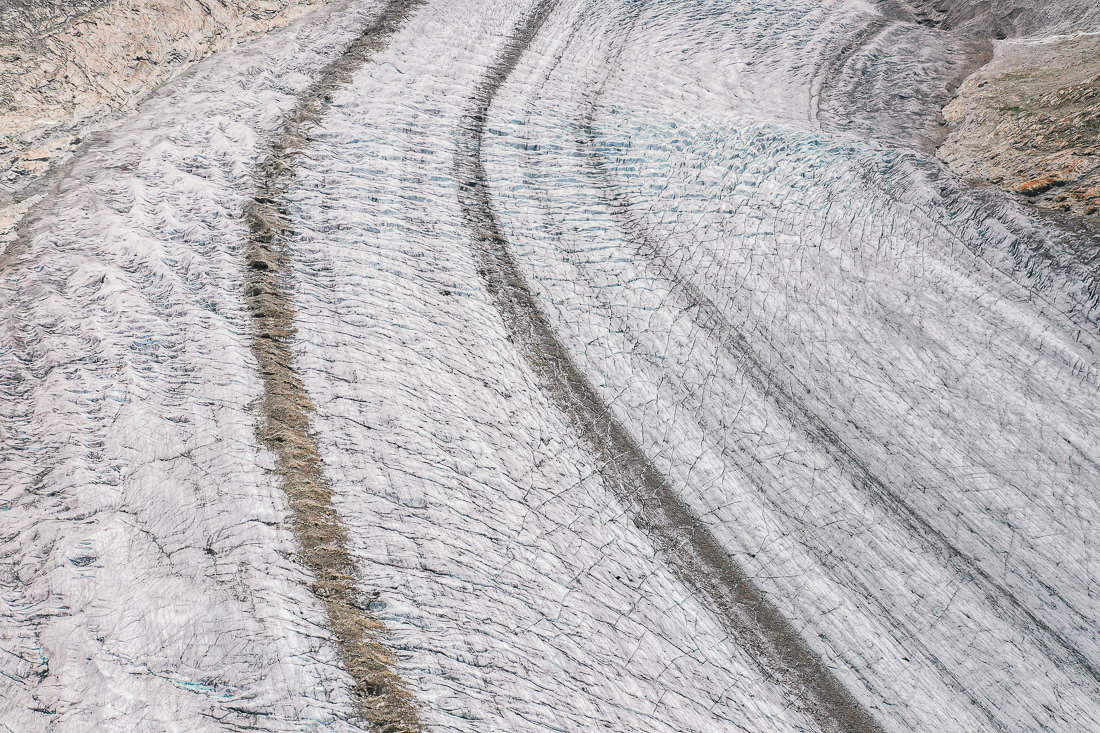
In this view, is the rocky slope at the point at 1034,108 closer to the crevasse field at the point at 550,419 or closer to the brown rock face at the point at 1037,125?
the brown rock face at the point at 1037,125

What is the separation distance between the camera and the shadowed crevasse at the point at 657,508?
4.42 m

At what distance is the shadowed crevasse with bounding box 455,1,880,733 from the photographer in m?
4.42

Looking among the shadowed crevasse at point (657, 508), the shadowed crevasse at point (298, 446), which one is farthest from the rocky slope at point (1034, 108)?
the shadowed crevasse at point (298, 446)

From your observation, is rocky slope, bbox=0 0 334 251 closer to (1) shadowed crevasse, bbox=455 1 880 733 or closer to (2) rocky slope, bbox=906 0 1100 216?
(1) shadowed crevasse, bbox=455 1 880 733

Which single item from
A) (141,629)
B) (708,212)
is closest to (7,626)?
(141,629)

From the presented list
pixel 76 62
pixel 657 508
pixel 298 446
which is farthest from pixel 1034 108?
pixel 76 62

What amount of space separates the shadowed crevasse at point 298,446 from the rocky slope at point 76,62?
1795 mm

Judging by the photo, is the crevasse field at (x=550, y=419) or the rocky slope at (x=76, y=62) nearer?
the crevasse field at (x=550, y=419)

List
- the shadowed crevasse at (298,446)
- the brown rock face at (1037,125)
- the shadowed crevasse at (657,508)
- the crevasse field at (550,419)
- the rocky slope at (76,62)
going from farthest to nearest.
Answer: the brown rock face at (1037,125), the rocky slope at (76,62), the shadowed crevasse at (657,508), the crevasse field at (550,419), the shadowed crevasse at (298,446)

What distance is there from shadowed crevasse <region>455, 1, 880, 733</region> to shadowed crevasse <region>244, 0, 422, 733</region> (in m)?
1.87

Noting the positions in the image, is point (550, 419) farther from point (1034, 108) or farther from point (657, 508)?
point (1034, 108)

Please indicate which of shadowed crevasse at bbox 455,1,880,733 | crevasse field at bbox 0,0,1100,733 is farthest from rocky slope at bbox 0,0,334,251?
shadowed crevasse at bbox 455,1,880,733

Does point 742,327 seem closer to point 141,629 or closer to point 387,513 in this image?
point 387,513

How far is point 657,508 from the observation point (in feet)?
16.7
